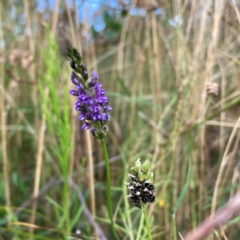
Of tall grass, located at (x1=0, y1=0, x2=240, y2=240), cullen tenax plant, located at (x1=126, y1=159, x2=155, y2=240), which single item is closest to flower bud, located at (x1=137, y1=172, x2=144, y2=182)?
cullen tenax plant, located at (x1=126, y1=159, x2=155, y2=240)

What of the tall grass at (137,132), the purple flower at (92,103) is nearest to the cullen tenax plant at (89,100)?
the purple flower at (92,103)

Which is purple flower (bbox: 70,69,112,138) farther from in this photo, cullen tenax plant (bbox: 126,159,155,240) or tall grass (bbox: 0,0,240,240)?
tall grass (bbox: 0,0,240,240)

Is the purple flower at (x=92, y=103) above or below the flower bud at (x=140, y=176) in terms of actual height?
above

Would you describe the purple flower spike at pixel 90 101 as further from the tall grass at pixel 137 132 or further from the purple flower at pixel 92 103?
the tall grass at pixel 137 132

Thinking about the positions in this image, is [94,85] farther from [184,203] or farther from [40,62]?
[40,62]

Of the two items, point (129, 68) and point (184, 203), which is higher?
point (129, 68)

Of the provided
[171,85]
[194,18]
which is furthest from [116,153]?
[194,18]
